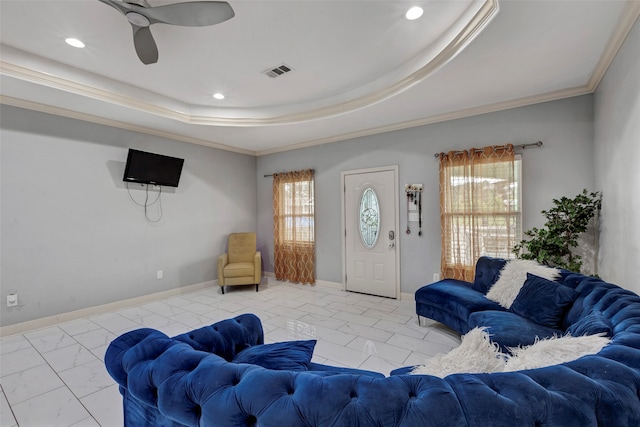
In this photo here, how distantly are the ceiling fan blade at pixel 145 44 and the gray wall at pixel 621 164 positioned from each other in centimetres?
346

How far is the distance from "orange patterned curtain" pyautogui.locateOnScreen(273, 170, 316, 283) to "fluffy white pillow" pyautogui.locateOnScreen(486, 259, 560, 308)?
10.1 ft

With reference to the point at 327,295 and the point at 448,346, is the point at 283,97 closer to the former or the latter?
the point at 327,295

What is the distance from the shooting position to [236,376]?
0.84 m

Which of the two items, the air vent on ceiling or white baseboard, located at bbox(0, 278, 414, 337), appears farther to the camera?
white baseboard, located at bbox(0, 278, 414, 337)

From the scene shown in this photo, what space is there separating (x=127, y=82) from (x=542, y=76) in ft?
14.7

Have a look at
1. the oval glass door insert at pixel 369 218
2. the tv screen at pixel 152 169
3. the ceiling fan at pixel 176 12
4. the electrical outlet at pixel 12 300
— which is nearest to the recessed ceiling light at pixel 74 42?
the ceiling fan at pixel 176 12

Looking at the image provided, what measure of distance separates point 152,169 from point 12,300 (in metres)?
2.16

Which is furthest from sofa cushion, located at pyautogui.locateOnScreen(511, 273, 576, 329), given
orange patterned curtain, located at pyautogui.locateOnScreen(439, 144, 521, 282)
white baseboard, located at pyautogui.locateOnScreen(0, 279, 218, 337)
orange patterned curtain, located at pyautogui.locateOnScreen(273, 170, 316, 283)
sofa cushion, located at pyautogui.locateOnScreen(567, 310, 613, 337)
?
white baseboard, located at pyautogui.locateOnScreen(0, 279, 218, 337)

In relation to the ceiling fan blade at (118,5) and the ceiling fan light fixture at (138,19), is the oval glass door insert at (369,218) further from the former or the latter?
the ceiling fan blade at (118,5)

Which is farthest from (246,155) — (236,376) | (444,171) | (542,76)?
(236,376)

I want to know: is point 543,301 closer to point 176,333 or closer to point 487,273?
point 487,273

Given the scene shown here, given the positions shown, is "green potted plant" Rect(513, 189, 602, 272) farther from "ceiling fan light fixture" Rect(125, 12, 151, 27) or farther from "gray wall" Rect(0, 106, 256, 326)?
"gray wall" Rect(0, 106, 256, 326)

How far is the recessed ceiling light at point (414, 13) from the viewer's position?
2.19 meters

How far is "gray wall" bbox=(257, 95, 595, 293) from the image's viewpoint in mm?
3252
